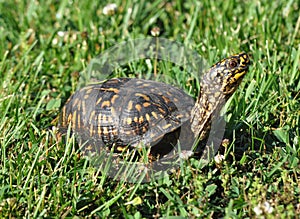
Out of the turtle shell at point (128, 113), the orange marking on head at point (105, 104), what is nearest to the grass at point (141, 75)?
the turtle shell at point (128, 113)

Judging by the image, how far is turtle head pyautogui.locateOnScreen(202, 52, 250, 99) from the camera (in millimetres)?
3072

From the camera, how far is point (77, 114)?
3.35 metres

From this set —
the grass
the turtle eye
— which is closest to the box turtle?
the turtle eye

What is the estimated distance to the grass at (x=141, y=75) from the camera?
9.14ft

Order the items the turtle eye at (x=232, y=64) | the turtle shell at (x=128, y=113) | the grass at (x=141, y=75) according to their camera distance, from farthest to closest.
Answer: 1. the turtle shell at (x=128, y=113)
2. the turtle eye at (x=232, y=64)
3. the grass at (x=141, y=75)

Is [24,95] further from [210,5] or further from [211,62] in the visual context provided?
[210,5]

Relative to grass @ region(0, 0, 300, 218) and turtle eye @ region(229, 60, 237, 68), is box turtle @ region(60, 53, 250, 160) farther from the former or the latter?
grass @ region(0, 0, 300, 218)

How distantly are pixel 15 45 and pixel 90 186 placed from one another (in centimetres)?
205

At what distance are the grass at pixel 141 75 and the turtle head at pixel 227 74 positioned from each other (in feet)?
0.91

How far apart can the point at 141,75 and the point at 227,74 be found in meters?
1.05

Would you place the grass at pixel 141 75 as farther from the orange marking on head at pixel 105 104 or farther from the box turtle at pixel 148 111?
the orange marking on head at pixel 105 104

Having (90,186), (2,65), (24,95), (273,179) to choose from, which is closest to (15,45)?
(2,65)

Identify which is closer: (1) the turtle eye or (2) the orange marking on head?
(1) the turtle eye

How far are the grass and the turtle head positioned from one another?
0.28 meters
